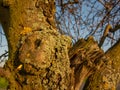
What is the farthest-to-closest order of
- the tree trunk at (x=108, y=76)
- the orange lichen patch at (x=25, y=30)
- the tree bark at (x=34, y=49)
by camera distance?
the tree trunk at (x=108, y=76) < the orange lichen patch at (x=25, y=30) < the tree bark at (x=34, y=49)

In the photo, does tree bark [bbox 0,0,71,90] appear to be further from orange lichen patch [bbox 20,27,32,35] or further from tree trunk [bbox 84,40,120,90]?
tree trunk [bbox 84,40,120,90]

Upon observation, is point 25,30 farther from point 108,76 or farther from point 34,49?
point 108,76

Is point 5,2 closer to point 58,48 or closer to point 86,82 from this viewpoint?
point 58,48

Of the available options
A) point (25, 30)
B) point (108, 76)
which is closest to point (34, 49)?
point (25, 30)

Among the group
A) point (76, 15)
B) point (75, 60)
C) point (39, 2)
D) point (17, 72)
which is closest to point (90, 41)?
point (75, 60)

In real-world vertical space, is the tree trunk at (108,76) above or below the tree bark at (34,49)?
below

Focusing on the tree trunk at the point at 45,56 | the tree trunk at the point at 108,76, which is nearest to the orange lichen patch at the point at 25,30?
the tree trunk at the point at 45,56

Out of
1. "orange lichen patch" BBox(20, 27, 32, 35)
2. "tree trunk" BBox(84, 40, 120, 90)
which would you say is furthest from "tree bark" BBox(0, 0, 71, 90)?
"tree trunk" BBox(84, 40, 120, 90)

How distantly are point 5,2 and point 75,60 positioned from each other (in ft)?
1.87

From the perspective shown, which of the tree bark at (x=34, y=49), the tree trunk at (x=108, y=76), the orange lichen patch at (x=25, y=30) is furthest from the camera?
the tree trunk at (x=108, y=76)

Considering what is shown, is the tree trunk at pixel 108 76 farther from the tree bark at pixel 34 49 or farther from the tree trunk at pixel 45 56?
the tree bark at pixel 34 49

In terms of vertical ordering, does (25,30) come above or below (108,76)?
above

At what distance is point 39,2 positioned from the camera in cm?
195

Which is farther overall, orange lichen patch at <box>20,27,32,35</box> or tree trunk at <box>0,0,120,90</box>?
orange lichen patch at <box>20,27,32,35</box>
